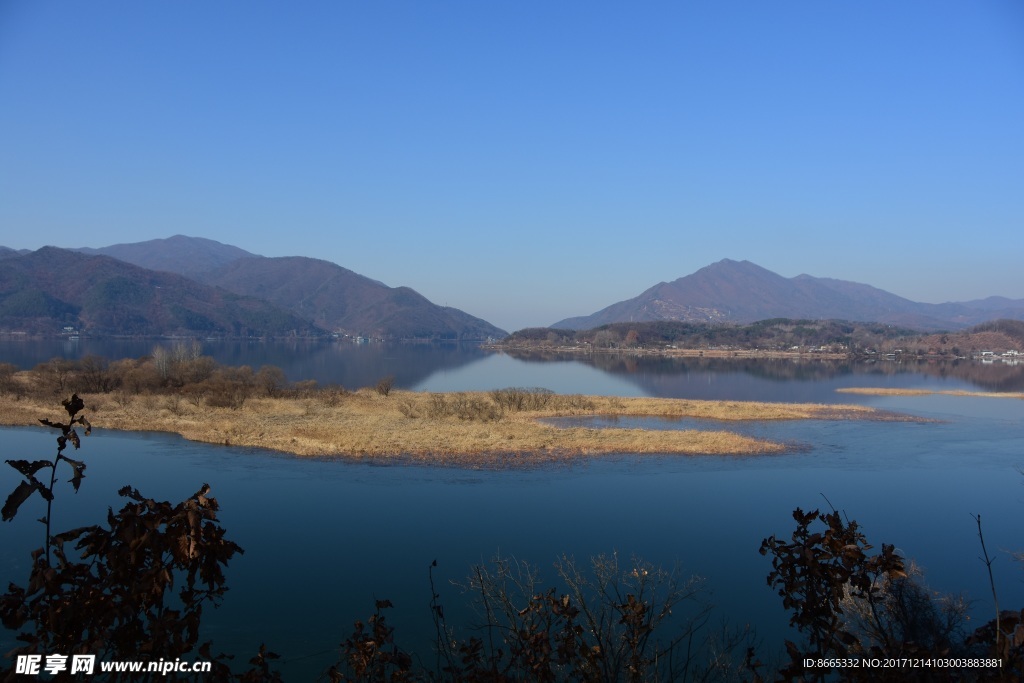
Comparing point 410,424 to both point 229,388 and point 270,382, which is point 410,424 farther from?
point 270,382

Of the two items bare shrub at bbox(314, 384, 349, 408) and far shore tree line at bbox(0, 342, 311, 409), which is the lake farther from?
bare shrub at bbox(314, 384, 349, 408)

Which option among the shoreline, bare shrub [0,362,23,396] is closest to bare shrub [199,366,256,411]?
bare shrub [0,362,23,396]

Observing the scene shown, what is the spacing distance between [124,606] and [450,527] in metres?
13.4

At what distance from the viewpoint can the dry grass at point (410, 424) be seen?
25.5 metres

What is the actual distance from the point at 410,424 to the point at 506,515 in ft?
47.9

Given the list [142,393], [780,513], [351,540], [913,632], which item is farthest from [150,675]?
[142,393]

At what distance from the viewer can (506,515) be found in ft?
55.1

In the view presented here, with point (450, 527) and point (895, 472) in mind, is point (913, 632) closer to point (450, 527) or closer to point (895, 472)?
point (450, 527)

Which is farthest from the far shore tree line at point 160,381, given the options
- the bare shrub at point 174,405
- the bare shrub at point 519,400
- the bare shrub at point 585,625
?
the bare shrub at point 585,625

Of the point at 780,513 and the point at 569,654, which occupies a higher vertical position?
the point at 569,654

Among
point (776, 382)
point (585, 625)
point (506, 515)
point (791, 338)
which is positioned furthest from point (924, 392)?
point (791, 338)

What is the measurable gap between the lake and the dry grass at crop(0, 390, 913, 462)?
1679 millimetres

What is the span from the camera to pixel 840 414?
38688mm

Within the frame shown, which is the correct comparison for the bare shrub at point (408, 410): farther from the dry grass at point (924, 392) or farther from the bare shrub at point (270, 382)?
the dry grass at point (924, 392)
